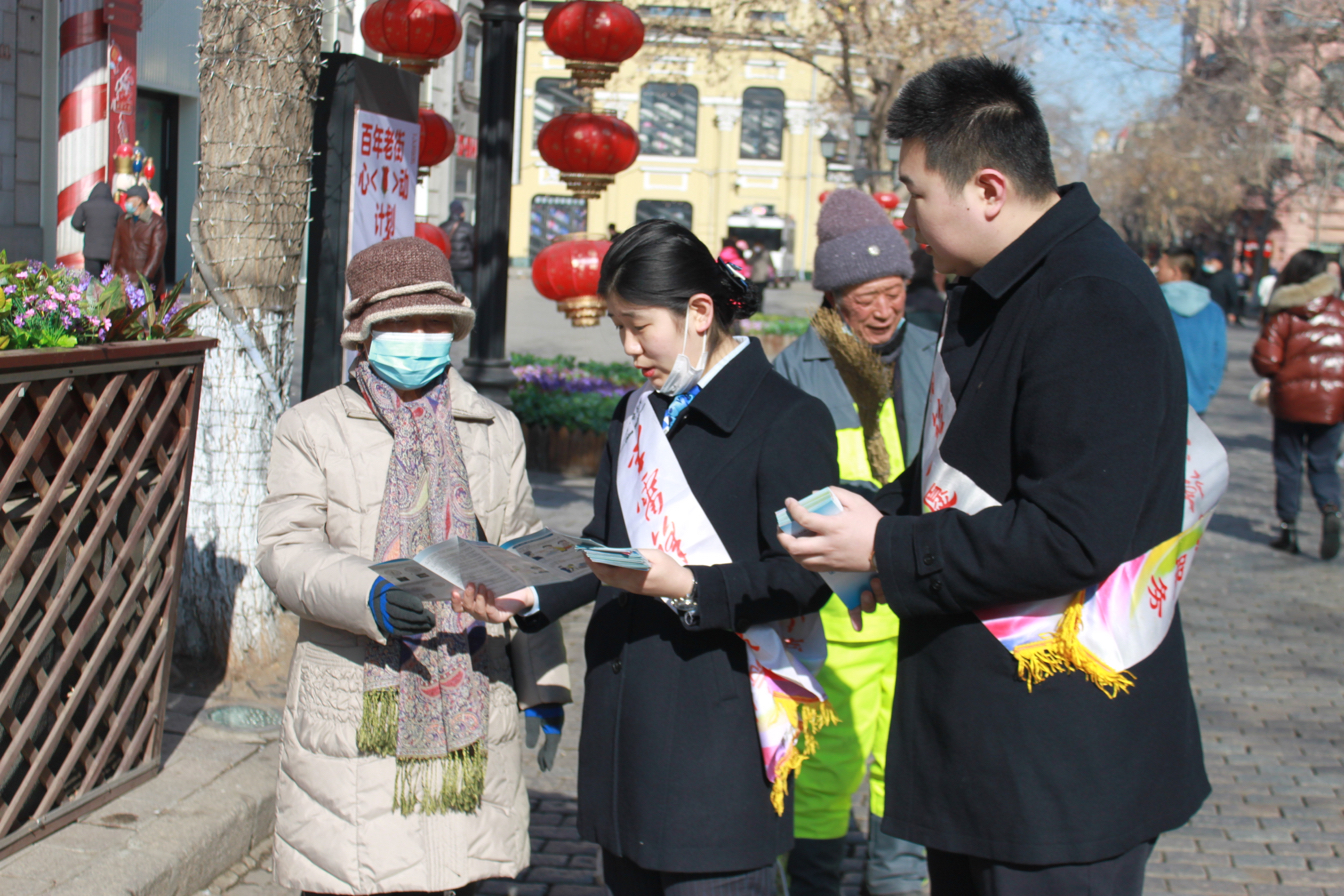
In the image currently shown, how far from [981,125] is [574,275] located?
5544 millimetres

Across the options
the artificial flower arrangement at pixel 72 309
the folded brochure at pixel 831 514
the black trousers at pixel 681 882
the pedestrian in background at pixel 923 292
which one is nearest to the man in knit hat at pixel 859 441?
the black trousers at pixel 681 882

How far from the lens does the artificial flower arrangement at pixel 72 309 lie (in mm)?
2828

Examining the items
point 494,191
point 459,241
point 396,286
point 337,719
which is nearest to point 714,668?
point 337,719

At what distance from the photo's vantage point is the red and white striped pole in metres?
13.6

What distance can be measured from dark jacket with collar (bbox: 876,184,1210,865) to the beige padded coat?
106 centimetres

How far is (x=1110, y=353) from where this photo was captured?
1750mm

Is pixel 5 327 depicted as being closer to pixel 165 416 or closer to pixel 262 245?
pixel 165 416

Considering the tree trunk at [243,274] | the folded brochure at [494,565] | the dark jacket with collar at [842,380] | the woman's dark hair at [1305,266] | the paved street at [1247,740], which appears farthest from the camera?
the woman's dark hair at [1305,266]

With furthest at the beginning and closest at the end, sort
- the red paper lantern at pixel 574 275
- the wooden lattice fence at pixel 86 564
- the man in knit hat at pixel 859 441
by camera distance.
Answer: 1. the red paper lantern at pixel 574 275
2. the man in knit hat at pixel 859 441
3. the wooden lattice fence at pixel 86 564

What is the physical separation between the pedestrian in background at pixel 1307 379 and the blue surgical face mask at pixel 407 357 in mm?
7156

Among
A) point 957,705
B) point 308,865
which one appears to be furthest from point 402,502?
point 957,705

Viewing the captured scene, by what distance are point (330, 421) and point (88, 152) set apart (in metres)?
12.8

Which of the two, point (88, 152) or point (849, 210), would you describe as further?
point (88, 152)

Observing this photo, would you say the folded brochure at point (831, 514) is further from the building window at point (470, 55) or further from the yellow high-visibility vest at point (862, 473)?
the building window at point (470, 55)
